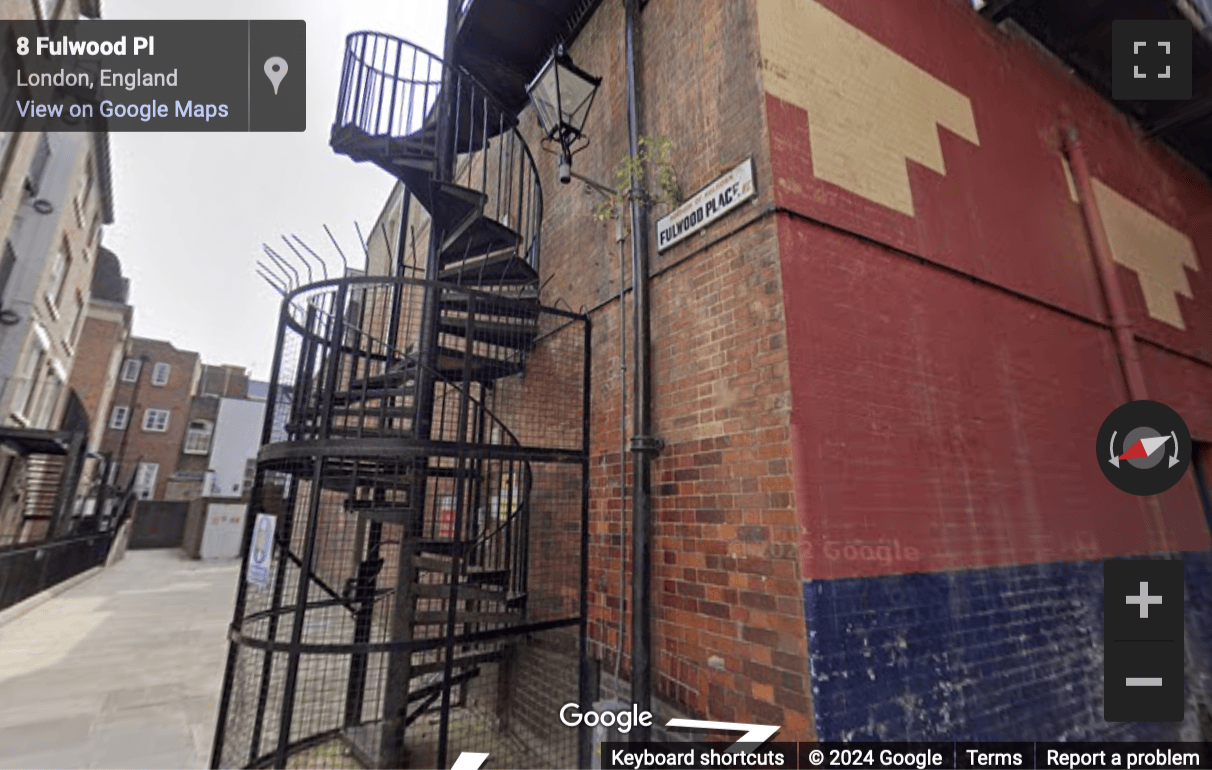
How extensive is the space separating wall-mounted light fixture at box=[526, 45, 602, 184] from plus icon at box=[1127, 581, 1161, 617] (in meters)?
Answer: 5.40

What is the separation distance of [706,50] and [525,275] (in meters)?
2.23

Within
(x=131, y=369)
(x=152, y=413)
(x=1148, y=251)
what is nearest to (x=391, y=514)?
(x=1148, y=251)

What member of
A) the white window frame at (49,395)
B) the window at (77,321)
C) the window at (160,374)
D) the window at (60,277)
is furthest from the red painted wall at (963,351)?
the window at (160,374)

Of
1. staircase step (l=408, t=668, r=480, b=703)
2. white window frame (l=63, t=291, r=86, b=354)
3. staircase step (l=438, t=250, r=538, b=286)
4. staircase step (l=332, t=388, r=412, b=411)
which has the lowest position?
staircase step (l=408, t=668, r=480, b=703)

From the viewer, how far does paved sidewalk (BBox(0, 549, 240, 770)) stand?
12.1 ft

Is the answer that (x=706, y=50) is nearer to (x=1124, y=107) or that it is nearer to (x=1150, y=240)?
(x=1150, y=240)

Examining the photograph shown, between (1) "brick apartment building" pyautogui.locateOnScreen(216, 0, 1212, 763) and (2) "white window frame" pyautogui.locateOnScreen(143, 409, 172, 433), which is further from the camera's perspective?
(2) "white window frame" pyautogui.locateOnScreen(143, 409, 172, 433)

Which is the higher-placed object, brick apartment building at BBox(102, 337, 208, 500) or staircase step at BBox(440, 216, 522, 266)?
brick apartment building at BBox(102, 337, 208, 500)

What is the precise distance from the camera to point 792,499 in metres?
2.43

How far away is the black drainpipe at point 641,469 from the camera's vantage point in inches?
116

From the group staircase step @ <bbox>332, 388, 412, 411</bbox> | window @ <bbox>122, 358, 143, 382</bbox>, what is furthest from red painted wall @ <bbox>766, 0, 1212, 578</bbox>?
window @ <bbox>122, 358, 143, 382</bbox>

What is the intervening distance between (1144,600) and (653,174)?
5.11 meters

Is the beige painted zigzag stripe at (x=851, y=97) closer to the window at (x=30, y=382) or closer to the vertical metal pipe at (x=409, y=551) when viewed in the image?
the vertical metal pipe at (x=409, y=551)

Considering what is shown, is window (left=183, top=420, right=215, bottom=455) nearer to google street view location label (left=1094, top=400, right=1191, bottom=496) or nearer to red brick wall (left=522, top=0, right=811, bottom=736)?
Answer: red brick wall (left=522, top=0, right=811, bottom=736)
